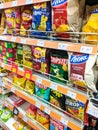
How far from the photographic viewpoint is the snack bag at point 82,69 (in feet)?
3.97

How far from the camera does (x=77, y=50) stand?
130 centimetres

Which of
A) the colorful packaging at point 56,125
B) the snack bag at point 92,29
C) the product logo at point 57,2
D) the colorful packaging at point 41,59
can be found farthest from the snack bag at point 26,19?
the colorful packaging at point 56,125

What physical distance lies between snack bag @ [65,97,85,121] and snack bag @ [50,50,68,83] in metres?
0.17

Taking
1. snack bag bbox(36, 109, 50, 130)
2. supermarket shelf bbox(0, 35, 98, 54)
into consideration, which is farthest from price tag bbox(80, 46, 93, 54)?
snack bag bbox(36, 109, 50, 130)

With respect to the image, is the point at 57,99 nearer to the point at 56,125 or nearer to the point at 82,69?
the point at 56,125

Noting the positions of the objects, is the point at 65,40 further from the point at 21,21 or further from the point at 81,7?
the point at 21,21

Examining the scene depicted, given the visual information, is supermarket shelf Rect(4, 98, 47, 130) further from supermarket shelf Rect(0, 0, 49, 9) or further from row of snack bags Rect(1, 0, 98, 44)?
supermarket shelf Rect(0, 0, 49, 9)

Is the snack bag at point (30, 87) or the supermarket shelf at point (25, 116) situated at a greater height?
the snack bag at point (30, 87)

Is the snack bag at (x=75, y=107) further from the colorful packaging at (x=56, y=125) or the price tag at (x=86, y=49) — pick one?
the price tag at (x=86, y=49)

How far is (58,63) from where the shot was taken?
1535 mm

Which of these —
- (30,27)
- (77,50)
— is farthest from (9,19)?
(77,50)

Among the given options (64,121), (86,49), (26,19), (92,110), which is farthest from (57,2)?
(64,121)

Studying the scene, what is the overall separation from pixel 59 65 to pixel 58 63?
0.02 metres

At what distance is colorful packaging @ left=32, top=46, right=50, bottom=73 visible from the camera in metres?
1.66
